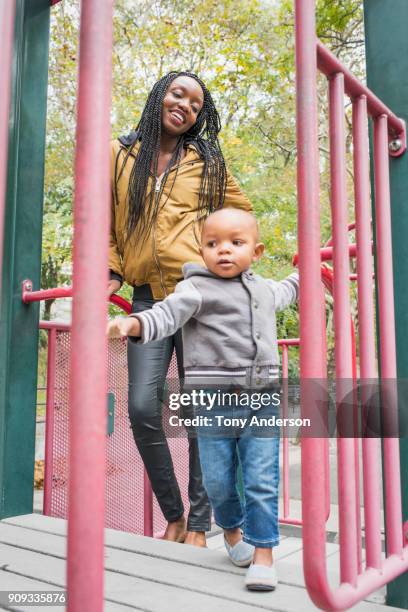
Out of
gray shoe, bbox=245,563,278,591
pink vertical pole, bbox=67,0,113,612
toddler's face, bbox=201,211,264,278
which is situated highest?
→ toddler's face, bbox=201,211,264,278

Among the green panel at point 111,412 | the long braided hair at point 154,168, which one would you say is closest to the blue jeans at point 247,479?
the long braided hair at point 154,168

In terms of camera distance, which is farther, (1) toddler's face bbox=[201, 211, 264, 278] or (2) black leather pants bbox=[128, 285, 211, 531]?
(2) black leather pants bbox=[128, 285, 211, 531]

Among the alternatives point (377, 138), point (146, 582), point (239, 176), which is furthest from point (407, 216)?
point (239, 176)

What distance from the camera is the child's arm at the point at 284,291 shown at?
65.4 inches

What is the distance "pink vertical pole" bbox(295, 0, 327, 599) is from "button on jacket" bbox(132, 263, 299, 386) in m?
0.55

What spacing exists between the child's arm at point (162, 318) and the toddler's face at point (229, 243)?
0.31 feet

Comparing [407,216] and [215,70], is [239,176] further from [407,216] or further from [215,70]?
[407,216]

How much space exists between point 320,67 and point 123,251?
994 mm

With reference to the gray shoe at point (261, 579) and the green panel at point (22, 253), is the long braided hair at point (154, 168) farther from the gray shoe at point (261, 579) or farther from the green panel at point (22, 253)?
the gray shoe at point (261, 579)

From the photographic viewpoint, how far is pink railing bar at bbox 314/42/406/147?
1.07 metres

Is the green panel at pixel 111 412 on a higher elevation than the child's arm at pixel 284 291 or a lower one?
lower

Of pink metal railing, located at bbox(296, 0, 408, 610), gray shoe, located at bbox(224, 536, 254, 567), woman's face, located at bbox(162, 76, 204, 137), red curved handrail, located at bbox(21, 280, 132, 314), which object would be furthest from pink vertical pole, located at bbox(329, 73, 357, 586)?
red curved handrail, located at bbox(21, 280, 132, 314)

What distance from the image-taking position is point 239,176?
7898 millimetres

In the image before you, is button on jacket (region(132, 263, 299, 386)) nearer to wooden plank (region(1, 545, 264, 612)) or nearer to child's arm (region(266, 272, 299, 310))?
child's arm (region(266, 272, 299, 310))
